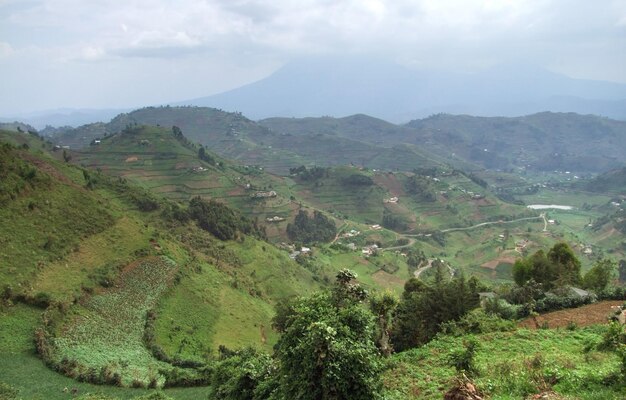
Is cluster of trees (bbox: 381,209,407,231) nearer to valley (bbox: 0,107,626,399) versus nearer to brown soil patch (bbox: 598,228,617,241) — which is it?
valley (bbox: 0,107,626,399)

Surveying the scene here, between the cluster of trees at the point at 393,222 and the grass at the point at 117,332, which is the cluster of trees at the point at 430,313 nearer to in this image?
the grass at the point at 117,332

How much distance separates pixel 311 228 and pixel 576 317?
96.5 meters

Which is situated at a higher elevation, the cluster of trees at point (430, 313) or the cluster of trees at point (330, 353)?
the cluster of trees at point (330, 353)

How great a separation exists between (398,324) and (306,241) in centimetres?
8559

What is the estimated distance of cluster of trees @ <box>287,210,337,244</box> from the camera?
119 m

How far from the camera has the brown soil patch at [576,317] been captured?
2656 cm

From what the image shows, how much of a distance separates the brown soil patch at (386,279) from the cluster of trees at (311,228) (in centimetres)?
2604

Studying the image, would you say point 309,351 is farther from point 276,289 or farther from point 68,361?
point 276,289

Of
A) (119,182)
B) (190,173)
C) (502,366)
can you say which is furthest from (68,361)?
(190,173)

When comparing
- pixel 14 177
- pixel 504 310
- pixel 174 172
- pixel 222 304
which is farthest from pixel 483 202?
pixel 14 177

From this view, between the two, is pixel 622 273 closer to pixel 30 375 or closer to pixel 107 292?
pixel 107 292

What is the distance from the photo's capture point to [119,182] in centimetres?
8206

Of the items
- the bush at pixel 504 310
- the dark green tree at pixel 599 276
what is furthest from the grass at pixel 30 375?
the dark green tree at pixel 599 276

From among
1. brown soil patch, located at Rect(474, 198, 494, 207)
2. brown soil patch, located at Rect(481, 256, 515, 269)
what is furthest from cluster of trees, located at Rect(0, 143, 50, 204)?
brown soil patch, located at Rect(474, 198, 494, 207)
